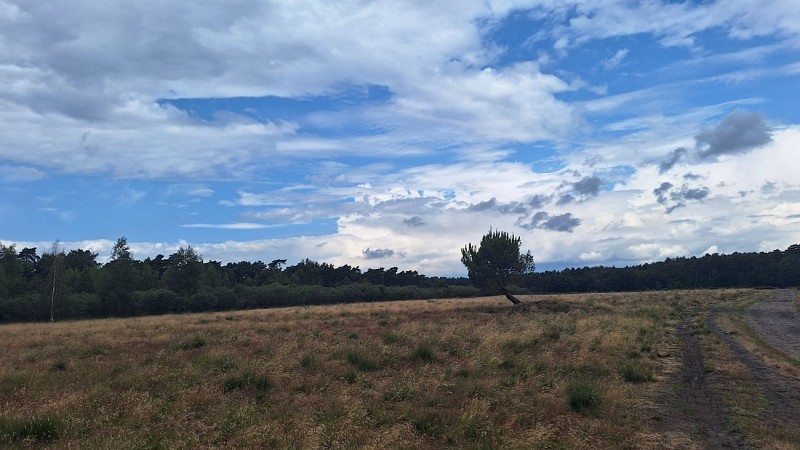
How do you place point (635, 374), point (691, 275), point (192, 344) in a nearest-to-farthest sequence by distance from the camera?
point (635, 374) < point (192, 344) < point (691, 275)

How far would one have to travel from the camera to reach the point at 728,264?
5037 inches

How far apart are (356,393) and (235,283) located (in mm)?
96176

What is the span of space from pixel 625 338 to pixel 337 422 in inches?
706

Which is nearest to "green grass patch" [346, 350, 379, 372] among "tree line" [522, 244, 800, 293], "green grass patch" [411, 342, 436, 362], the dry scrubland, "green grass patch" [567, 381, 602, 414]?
the dry scrubland

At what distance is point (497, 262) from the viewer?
6738 centimetres

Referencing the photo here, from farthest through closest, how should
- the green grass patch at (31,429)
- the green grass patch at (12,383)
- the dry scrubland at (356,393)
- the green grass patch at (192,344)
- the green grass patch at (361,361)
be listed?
the green grass patch at (192,344)
the green grass patch at (361,361)
the green grass patch at (12,383)
the dry scrubland at (356,393)
the green grass patch at (31,429)

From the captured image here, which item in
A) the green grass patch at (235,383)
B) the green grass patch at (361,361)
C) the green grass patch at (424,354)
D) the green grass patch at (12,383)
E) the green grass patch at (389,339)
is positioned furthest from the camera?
the green grass patch at (389,339)

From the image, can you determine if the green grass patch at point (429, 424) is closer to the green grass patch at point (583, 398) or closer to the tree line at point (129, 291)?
the green grass patch at point (583, 398)

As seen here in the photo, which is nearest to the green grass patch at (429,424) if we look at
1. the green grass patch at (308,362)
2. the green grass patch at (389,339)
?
the green grass patch at (308,362)

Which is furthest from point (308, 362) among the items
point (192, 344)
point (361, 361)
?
point (192, 344)

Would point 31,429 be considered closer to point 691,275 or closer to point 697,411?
point 697,411

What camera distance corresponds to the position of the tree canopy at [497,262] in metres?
66.8

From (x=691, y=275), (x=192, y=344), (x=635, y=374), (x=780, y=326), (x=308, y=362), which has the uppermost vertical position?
(x=691, y=275)

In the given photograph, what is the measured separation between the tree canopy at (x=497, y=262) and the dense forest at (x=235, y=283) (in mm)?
3000
